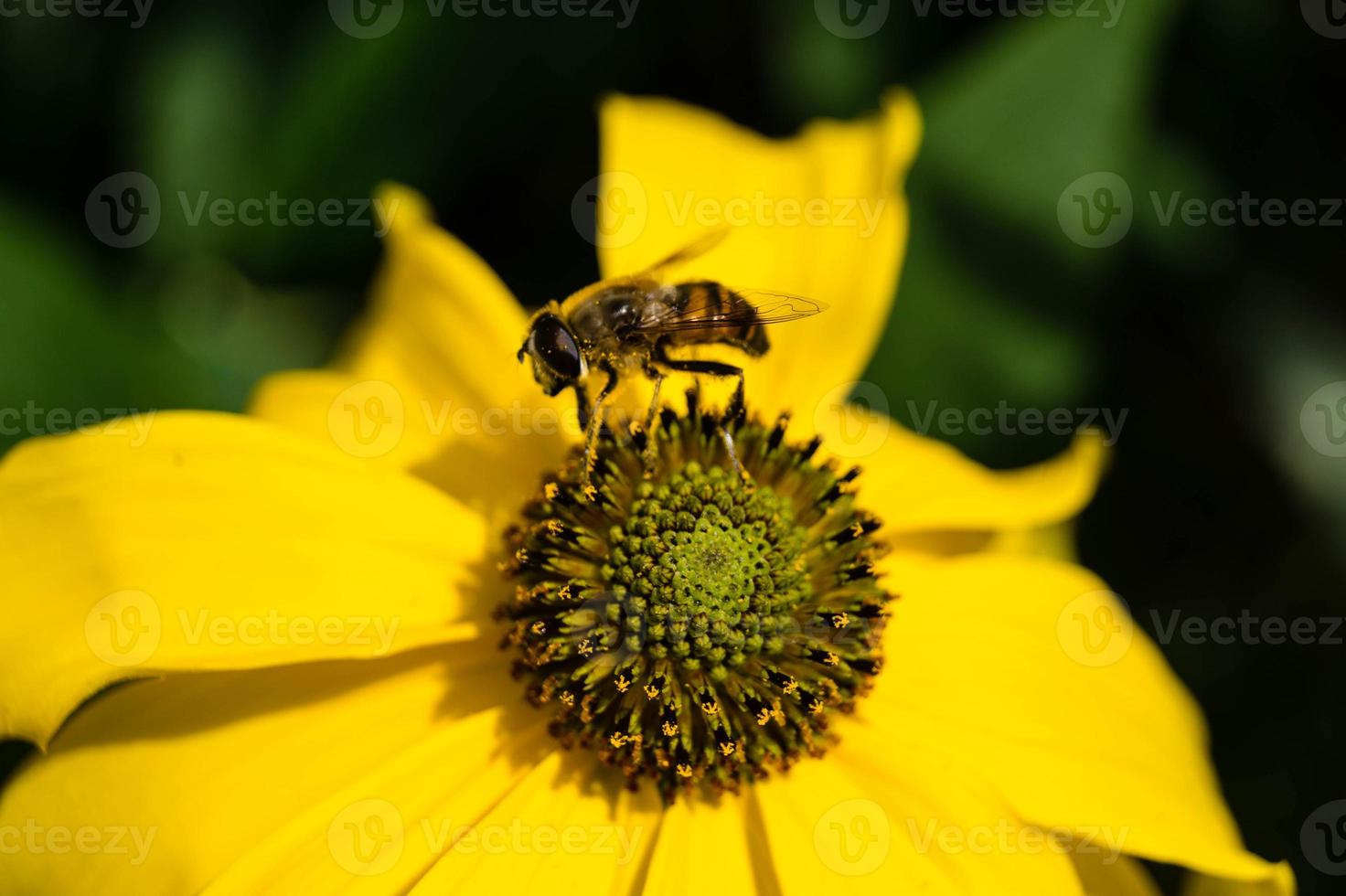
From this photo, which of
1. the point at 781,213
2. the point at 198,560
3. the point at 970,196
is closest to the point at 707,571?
the point at 198,560

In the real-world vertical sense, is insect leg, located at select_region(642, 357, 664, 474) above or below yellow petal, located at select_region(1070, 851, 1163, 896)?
above

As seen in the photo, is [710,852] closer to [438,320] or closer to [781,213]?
[438,320]

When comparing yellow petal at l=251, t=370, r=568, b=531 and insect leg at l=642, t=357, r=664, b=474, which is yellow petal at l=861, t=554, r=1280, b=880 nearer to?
insect leg at l=642, t=357, r=664, b=474

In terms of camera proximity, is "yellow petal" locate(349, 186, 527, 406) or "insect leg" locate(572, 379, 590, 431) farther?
"yellow petal" locate(349, 186, 527, 406)

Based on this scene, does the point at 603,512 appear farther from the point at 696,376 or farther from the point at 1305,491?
the point at 1305,491

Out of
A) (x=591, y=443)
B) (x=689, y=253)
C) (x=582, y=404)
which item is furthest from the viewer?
(x=689, y=253)

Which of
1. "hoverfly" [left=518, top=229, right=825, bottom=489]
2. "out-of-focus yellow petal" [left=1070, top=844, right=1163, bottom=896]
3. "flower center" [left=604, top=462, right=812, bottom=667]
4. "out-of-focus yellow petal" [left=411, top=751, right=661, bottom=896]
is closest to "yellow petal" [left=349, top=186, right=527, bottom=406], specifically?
"hoverfly" [left=518, top=229, right=825, bottom=489]

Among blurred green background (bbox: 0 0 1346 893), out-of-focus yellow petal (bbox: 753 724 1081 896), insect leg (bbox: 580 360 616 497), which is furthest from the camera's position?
blurred green background (bbox: 0 0 1346 893)

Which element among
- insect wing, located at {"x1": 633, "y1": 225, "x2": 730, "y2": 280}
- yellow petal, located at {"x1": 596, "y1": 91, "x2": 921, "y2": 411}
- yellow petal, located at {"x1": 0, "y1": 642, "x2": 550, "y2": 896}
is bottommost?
yellow petal, located at {"x1": 0, "y1": 642, "x2": 550, "y2": 896}
